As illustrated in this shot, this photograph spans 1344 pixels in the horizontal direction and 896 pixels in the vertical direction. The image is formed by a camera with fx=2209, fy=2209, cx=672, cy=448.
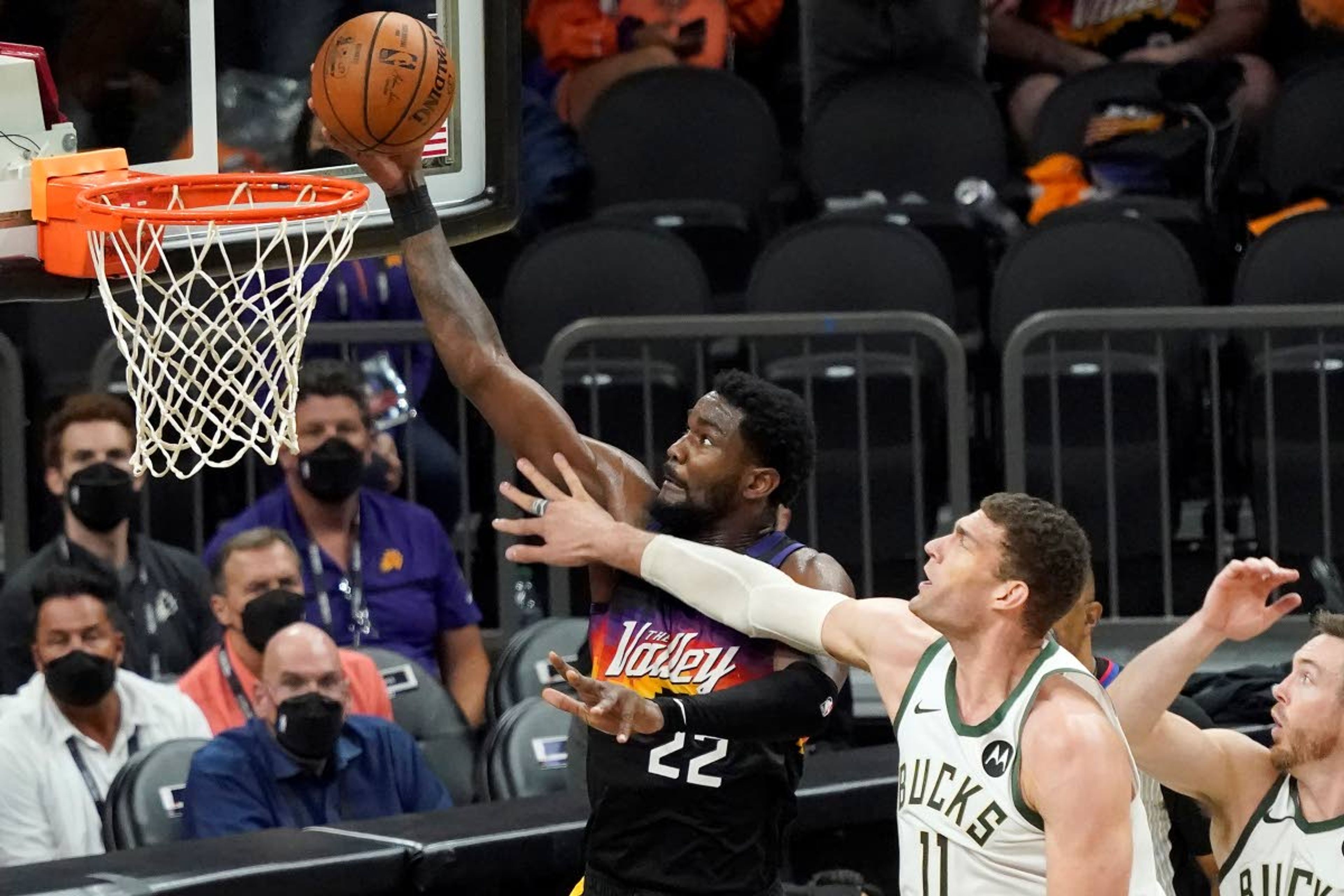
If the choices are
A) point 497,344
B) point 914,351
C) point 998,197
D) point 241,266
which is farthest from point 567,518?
point 998,197

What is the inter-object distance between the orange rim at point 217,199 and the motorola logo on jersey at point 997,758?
65.9 inches

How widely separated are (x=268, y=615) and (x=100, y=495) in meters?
0.62

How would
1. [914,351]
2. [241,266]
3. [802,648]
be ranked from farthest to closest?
[914,351], [241,266], [802,648]

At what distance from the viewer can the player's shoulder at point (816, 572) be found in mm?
4543

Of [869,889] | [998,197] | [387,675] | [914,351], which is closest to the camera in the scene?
[869,889]

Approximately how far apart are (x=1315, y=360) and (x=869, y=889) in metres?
2.75

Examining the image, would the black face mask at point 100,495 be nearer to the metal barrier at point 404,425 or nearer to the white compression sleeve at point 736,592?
the metal barrier at point 404,425

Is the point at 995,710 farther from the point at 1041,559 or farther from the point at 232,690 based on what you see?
the point at 232,690

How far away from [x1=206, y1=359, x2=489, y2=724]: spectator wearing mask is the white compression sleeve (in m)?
2.43

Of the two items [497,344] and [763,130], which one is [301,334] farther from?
[763,130]

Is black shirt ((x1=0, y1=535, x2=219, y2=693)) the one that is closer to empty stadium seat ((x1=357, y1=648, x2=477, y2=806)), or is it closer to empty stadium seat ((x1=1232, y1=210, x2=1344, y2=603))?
empty stadium seat ((x1=357, y1=648, x2=477, y2=806))

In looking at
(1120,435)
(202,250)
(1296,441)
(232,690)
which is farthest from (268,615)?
(1296,441)

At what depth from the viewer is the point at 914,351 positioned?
6.95 meters

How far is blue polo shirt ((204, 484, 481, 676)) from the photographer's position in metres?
6.65
